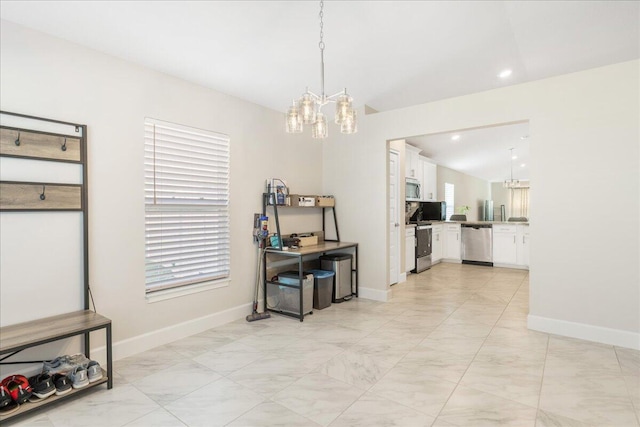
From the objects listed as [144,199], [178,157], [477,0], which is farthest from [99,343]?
[477,0]

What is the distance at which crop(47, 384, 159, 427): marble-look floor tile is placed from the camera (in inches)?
76.2

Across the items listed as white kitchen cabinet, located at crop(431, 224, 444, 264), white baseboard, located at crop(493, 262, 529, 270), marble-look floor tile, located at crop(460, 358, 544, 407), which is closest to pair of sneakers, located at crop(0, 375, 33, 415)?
marble-look floor tile, located at crop(460, 358, 544, 407)

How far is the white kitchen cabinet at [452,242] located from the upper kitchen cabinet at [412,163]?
4.53 ft

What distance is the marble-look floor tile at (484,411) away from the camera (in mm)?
1884

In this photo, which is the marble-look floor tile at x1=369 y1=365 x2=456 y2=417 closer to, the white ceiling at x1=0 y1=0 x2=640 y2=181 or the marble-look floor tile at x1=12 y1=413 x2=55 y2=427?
the marble-look floor tile at x1=12 y1=413 x2=55 y2=427

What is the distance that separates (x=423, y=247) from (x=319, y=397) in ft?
15.5

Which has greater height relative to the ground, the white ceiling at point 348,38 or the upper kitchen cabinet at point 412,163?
the white ceiling at point 348,38

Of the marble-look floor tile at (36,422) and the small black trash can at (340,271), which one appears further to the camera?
the small black trash can at (340,271)

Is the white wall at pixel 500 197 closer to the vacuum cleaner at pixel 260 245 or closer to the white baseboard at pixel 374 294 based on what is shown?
the white baseboard at pixel 374 294

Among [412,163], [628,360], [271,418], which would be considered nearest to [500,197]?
[412,163]

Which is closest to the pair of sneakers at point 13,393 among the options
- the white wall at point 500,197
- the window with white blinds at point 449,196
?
the window with white blinds at point 449,196

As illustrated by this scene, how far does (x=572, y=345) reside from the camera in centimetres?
298

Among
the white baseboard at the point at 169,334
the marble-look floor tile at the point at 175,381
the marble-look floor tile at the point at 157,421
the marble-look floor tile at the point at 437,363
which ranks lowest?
the marble-look floor tile at the point at 175,381

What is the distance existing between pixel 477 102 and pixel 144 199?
3.58 meters
